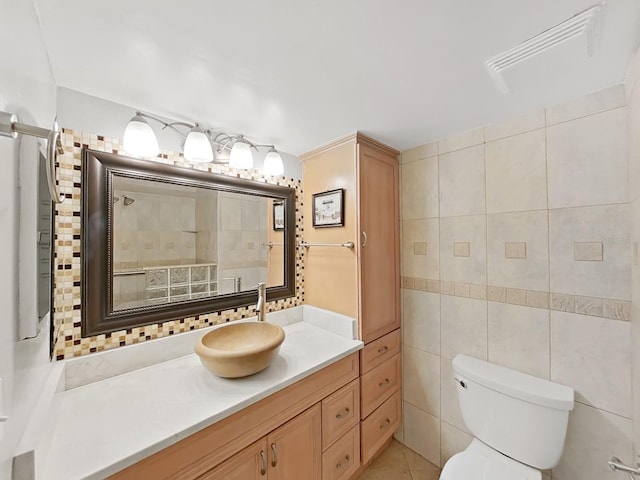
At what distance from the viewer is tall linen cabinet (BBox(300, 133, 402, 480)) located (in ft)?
5.21

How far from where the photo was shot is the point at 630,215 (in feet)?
3.51

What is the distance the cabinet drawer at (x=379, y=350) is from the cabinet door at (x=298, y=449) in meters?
0.42

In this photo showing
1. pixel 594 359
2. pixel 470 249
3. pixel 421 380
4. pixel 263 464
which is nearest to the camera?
pixel 263 464

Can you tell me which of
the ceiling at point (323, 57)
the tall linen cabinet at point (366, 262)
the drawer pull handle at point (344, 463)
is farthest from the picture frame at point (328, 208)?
the drawer pull handle at point (344, 463)

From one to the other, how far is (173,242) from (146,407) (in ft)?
2.51

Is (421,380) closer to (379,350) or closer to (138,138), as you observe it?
(379,350)

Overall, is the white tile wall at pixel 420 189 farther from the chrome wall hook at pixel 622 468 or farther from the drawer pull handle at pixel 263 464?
the drawer pull handle at pixel 263 464

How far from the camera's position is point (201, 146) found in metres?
1.33

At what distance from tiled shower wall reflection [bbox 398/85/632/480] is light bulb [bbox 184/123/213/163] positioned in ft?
4.38

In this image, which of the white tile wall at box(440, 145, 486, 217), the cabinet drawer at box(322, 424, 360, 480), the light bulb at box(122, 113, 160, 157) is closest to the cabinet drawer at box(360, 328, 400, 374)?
the cabinet drawer at box(322, 424, 360, 480)

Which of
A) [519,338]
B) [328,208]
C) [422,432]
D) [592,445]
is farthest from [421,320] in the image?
[328,208]

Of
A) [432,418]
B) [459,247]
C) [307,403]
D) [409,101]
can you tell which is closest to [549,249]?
[459,247]

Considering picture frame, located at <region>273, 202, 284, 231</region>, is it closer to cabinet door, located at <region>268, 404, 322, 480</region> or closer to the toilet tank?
cabinet door, located at <region>268, 404, 322, 480</region>

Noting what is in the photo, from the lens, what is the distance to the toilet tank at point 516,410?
3.73 ft
